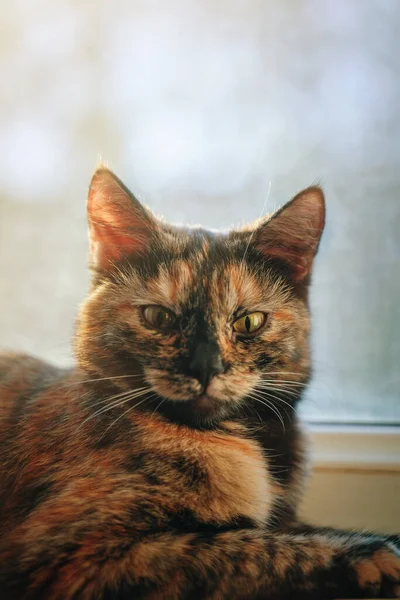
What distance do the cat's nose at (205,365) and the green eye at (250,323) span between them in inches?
3.0

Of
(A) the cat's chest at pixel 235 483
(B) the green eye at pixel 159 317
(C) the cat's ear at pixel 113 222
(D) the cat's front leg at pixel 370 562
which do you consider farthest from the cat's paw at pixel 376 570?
(C) the cat's ear at pixel 113 222

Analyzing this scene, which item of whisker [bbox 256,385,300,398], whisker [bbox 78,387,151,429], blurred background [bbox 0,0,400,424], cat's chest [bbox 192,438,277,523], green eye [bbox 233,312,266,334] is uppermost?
blurred background [bbox 0,0,400,424]

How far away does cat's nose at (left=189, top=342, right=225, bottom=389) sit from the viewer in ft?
2.65

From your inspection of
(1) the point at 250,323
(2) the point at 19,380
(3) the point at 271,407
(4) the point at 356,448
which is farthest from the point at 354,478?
(2) the point at 19,380

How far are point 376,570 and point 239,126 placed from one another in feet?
2.76

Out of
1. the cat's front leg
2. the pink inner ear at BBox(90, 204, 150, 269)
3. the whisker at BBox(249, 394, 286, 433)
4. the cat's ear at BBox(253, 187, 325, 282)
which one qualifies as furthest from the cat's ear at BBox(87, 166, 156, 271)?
the cat's front leg

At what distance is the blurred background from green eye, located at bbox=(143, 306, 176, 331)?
0.39 m

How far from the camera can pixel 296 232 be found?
0.94m

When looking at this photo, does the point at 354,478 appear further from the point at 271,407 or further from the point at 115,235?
the point at 115,235

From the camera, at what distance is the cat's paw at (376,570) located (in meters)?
0.73

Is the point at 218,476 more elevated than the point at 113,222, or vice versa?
the point at 113,222

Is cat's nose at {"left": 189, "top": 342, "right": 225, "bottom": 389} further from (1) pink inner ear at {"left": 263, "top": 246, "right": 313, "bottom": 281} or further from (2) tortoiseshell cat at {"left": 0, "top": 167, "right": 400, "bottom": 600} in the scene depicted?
(1) pink inner ear at {"left": 263, "top": 246, "right": 313, "bottom": 281}

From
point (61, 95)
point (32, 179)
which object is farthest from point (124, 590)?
point (61, 95)

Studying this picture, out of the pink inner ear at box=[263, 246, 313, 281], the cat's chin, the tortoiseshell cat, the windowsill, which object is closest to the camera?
the tortoiseshell cat
